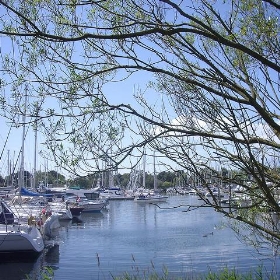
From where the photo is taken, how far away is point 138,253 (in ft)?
87.8

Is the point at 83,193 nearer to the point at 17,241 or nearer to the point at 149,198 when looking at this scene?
the point at 149,198

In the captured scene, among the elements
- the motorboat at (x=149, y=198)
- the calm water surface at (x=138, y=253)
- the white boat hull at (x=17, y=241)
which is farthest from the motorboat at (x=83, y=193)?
the white boat hull at (x=17, y=241)

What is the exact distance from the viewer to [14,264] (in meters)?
23.1

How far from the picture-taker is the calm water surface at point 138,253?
68.2 ft

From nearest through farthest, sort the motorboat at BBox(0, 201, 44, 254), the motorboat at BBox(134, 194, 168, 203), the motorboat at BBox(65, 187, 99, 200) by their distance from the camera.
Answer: the motorboat at BBox(0, 201, 44, 254) < the motorboat at BBox(65, 187, 99, 200) < the motorboat at BBox(134, 194, 168, 203)

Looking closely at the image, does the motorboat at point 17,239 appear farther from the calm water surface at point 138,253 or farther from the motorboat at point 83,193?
the motorboat at point 83,193

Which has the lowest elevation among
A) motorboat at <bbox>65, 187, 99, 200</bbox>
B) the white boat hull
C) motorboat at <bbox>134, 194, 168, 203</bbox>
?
the white boat hull

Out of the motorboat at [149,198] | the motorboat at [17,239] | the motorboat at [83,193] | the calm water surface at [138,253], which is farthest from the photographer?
the motorboat at [149,198]

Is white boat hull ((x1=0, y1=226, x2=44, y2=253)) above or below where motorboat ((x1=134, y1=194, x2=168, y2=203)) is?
below

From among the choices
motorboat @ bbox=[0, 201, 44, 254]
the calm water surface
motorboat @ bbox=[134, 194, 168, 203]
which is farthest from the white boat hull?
motorboat @ bbox=[134, 194, 168, 203]

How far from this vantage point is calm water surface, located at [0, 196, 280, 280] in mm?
20797

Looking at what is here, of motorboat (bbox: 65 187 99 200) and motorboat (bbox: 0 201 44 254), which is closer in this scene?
motorboat (bbox: 0 201 44 254)

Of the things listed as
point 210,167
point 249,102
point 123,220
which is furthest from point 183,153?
point 123,220

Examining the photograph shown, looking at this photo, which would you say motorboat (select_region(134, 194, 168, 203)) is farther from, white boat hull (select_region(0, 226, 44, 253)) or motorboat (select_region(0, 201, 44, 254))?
white boat hull (select_region(0, 226, 44, 253))
